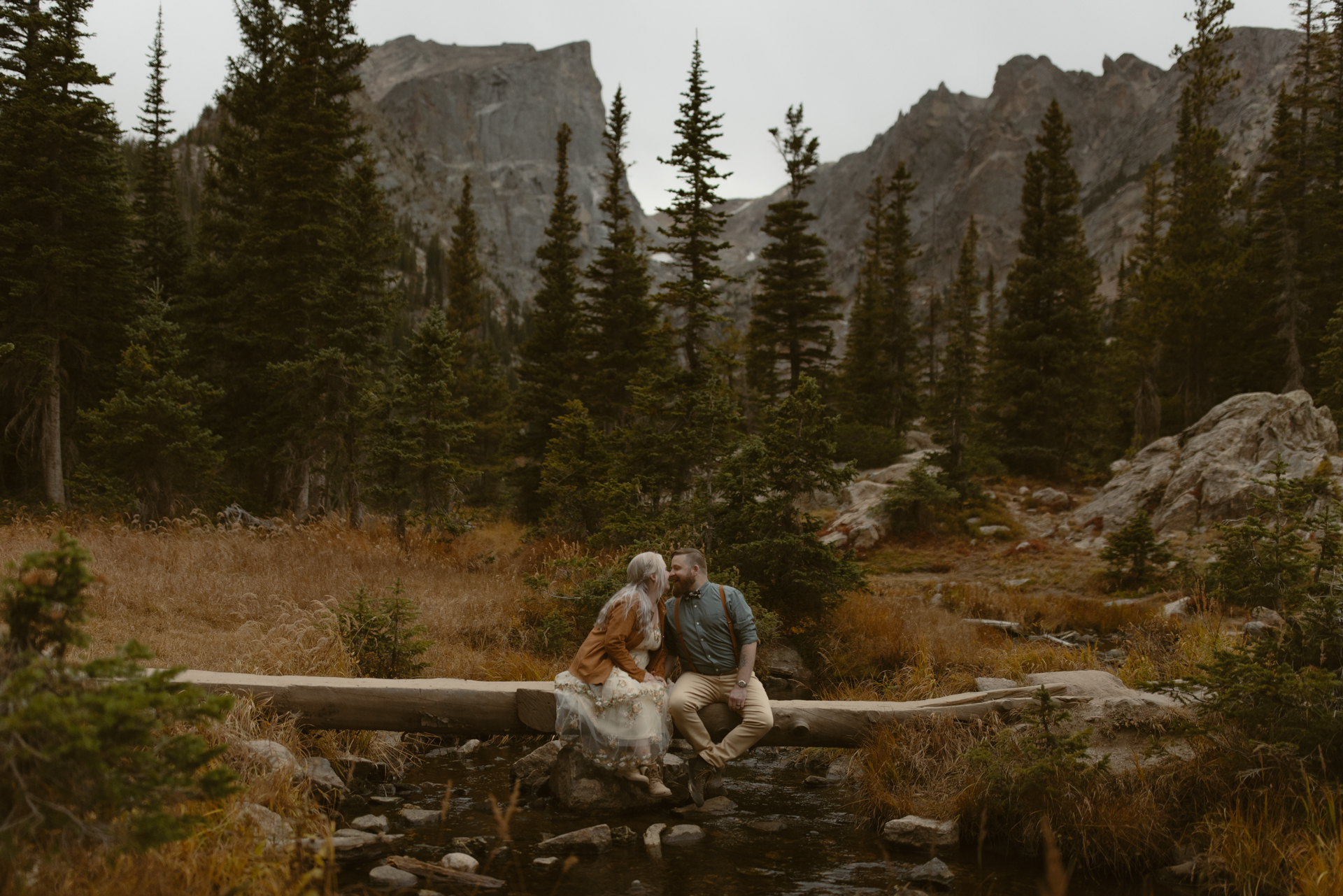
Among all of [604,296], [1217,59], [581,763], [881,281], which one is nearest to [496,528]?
[604,296]

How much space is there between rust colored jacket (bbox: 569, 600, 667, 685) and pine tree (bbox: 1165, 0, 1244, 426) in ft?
93.0

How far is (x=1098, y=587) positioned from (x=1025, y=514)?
25.1ft

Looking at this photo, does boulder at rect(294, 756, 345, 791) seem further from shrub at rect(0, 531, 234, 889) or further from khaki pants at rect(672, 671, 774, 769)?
shrub at rect(0, 531, 234, 889)

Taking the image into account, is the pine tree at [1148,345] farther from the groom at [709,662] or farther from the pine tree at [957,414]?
the groom at [709,662]

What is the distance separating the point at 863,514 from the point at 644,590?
52.0 ft

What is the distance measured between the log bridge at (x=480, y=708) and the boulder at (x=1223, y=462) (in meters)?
13.5

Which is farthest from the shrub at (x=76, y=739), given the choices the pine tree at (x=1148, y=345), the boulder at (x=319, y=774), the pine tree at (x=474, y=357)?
the pine tree at (x=474, y=357)

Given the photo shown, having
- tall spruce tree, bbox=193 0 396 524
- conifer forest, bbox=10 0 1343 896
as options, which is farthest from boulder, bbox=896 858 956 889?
tall spruce tree, bbox=193 0 396 524

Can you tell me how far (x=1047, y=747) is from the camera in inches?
239

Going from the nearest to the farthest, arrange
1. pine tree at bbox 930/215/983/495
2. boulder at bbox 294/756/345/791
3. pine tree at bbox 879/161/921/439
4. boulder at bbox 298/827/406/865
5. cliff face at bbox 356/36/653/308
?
boulder at bbox 298/827/406/865, boulder at bbox 294/756/345/791, pine tree at bbox 930/215/983/495, pine tree at bbox 879/161/921/439, cliff face at bbox 356/36/653/308

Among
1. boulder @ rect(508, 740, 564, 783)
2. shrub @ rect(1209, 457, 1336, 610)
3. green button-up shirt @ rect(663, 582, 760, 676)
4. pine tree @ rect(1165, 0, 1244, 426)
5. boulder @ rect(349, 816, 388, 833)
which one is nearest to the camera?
boulder @ rect(349, 816, 388, 833)

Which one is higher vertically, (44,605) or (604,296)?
(604,296)

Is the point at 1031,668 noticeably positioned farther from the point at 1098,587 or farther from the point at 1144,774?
the point at 1098,587

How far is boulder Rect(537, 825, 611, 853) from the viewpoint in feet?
19.5
